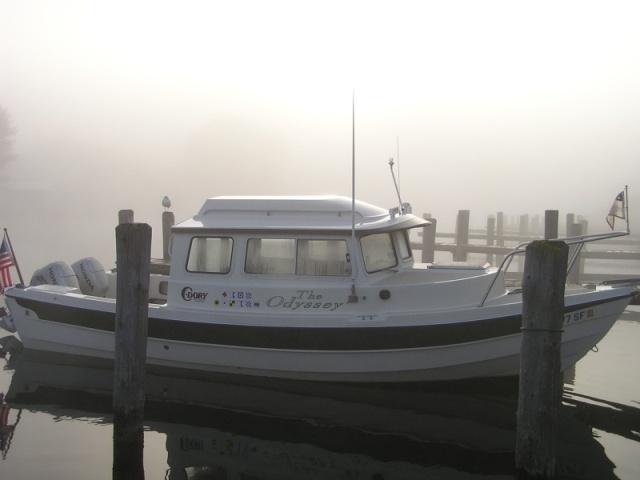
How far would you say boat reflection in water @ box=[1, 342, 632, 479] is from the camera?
290 inches

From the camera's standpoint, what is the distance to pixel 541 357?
20.6 ft

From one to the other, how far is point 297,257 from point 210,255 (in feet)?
4.41

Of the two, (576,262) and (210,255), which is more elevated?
(210,255)

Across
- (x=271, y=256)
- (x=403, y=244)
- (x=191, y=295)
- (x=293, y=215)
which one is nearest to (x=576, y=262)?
(x=403, y=244)

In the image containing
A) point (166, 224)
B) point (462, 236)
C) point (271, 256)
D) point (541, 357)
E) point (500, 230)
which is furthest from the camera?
point (500, 230)

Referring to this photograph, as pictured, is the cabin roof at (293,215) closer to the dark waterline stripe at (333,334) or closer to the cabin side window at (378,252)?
the cabin side window at (378,252)

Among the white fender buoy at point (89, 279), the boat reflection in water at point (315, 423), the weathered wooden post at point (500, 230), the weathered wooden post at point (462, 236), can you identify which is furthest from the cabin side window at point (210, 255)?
the weathered wooden post at point (500, 230)

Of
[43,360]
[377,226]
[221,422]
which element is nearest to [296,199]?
[377,226]

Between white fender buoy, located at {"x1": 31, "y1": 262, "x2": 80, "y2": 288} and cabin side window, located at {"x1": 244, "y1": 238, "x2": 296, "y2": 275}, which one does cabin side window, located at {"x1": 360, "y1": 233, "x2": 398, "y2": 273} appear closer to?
cabin side window, located at {"x1": 244, "y1": 238, "x2": 296, "y2": 275}

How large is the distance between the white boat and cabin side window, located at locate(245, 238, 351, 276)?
0.6 inches

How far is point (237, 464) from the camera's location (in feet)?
24.4

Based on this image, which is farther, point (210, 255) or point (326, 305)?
point (210, 255)

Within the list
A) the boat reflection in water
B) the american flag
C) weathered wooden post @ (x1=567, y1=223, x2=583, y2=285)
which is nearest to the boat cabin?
the boat reflection in water

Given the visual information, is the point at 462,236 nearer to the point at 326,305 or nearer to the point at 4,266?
the point at 326,305
